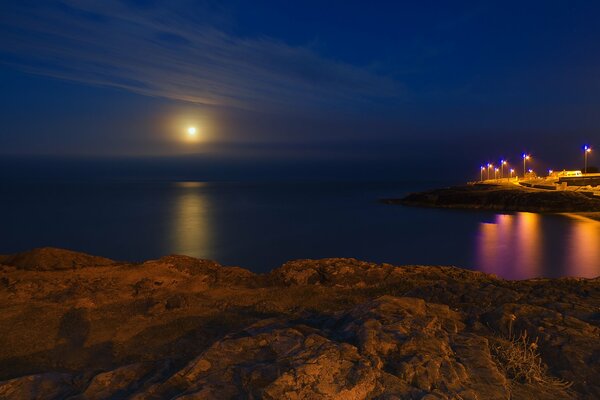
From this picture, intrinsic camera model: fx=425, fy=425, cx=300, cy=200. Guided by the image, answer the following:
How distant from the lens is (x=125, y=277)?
10141mm

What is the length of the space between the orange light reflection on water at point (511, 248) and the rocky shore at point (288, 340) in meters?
13.8

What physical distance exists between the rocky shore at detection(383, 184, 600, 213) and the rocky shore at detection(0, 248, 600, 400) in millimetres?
45580

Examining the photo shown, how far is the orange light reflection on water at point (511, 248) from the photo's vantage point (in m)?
22.8

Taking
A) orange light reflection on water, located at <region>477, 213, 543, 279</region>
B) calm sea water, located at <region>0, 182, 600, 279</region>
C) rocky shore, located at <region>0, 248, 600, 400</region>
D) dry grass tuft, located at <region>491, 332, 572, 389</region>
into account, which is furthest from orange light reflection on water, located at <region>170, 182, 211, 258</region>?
dry grass tuft, located at <region>491, 332, 572, 389</region>

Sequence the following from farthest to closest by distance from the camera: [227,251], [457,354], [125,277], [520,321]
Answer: [227,251], [125,277], [520,321], [457,354]

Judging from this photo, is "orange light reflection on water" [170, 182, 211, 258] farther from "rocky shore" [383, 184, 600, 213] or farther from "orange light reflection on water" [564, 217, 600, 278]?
"rocky shore" [383, 184, 600, 213]

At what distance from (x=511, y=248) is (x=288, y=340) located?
28.5 meters

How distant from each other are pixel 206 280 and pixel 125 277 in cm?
190

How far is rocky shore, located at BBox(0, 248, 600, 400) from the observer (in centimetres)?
388

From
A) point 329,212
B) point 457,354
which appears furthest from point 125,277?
point 329,212

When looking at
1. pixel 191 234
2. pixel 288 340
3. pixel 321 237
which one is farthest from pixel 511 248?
pixel 288 340

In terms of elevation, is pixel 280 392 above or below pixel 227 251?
above

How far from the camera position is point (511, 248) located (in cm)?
2892

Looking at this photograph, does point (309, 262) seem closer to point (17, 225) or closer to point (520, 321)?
point (520, 321)
